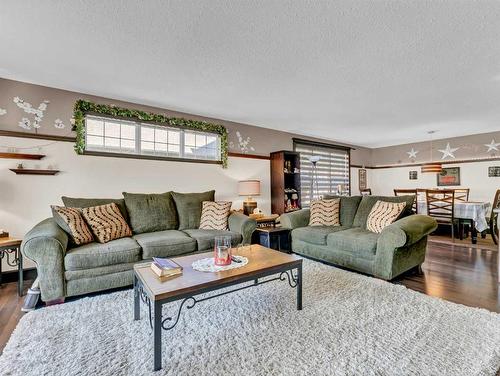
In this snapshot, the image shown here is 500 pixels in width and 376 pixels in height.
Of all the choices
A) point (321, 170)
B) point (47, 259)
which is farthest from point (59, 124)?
point (321, 170)

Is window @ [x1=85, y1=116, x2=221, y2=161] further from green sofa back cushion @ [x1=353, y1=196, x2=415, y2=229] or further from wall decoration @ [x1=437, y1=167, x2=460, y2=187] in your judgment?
wall decoration @ [x1=437, y1=167, x2=460, y2=187]

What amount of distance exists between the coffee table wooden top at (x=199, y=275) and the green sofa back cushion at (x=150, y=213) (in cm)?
128

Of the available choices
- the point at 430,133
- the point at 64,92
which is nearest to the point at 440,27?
the point at 64,92

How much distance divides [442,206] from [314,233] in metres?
3.01

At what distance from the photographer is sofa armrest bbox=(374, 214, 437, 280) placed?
8.81 ft

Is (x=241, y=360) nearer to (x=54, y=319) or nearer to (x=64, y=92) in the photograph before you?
(x=54, y=319)

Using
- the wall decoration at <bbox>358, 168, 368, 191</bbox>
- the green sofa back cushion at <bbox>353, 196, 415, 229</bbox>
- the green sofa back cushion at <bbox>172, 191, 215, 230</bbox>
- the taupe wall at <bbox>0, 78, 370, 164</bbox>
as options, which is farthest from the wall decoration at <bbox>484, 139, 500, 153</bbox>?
the taupe wall at <bbox>0, 78, 370, 164</bbox>

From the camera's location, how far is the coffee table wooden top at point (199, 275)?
5.34 ft

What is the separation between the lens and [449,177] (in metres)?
6.58

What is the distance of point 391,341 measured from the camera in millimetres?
1737

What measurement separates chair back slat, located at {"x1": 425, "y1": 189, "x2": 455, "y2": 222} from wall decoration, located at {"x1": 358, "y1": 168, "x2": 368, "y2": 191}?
2.48m

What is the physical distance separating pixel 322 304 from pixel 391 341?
0.62m

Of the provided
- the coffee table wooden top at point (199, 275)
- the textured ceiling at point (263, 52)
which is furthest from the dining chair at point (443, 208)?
the coffee table wooden top at point (199, 275)

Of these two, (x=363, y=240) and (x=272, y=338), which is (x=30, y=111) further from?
(x=363, y=240)
